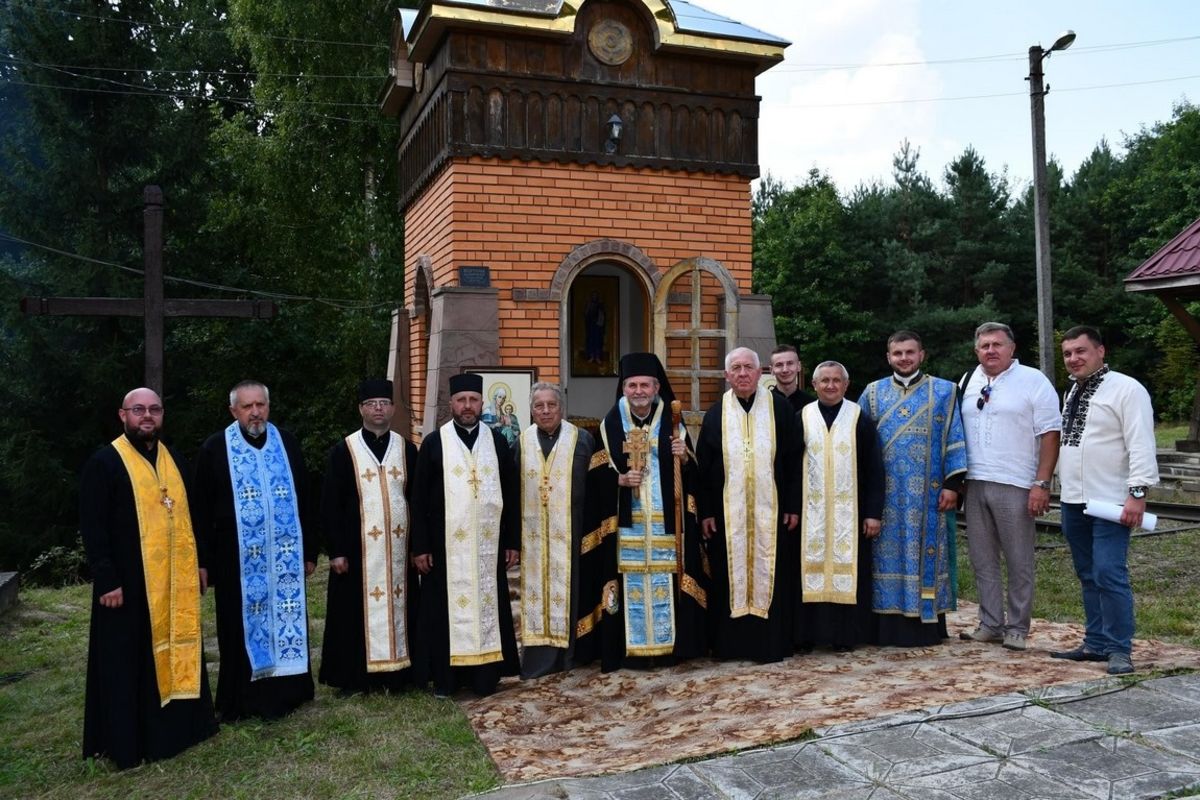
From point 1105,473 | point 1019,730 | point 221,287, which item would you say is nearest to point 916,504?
point 1105,473

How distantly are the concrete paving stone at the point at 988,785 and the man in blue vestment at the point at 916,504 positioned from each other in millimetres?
2025

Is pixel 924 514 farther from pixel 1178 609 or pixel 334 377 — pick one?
pixel 334 377

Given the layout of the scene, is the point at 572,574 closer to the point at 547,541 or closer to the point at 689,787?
the point at 547,541

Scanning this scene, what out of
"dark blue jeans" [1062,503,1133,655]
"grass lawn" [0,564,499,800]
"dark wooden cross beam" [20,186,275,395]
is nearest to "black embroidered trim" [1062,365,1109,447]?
"dark blue jeans" [1062,503,1133,655]

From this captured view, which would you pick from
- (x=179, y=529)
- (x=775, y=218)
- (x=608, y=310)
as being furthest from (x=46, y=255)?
(x=775, y=218)

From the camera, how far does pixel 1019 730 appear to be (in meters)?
4.02

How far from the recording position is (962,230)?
30.6m

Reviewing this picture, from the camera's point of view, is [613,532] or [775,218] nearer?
[613,532]

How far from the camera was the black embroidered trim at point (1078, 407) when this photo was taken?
5090 millimetres

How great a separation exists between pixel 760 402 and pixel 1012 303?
2713 cm

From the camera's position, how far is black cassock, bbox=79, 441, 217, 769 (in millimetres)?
4664

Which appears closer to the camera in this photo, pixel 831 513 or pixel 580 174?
pixel 831 513

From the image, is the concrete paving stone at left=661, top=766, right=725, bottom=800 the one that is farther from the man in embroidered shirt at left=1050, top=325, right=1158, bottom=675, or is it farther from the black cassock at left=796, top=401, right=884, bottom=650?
the man in embroidered shirt at left=1050, top=325, right=1158, bottom=675

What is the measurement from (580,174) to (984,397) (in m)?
4.61
